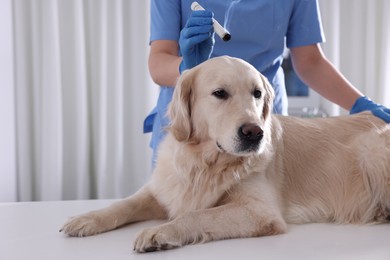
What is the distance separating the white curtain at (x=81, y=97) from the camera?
3.24 m

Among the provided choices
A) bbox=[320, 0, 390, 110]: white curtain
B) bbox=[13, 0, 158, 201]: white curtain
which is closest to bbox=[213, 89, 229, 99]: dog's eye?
bbox=[13, 0, 158, 201]: white curtain

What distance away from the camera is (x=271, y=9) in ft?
5.90

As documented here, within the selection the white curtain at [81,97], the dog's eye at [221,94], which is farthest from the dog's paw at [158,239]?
the white curtain at [81,97]

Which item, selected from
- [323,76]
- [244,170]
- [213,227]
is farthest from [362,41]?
[213,227]

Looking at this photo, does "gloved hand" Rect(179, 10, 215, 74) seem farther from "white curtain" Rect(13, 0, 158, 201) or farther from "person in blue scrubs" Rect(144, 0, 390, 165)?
"white curtain" Rect(13, 0, 158, 201)

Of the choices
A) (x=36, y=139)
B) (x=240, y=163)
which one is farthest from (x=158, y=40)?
(x=36, y=139)

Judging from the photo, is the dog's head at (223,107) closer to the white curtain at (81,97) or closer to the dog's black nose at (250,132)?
the dog's black nose at (250,132)

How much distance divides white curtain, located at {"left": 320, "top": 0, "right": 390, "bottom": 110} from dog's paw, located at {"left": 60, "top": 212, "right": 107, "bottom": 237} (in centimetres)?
266

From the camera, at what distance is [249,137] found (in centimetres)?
119

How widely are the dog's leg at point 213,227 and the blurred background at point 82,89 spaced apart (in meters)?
2.21

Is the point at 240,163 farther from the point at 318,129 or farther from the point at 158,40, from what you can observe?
the point at 158,40

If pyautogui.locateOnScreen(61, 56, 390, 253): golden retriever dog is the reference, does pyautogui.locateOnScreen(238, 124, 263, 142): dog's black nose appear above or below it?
above

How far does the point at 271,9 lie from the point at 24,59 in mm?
2024

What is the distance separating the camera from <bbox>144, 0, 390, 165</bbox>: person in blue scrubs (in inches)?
68.7
